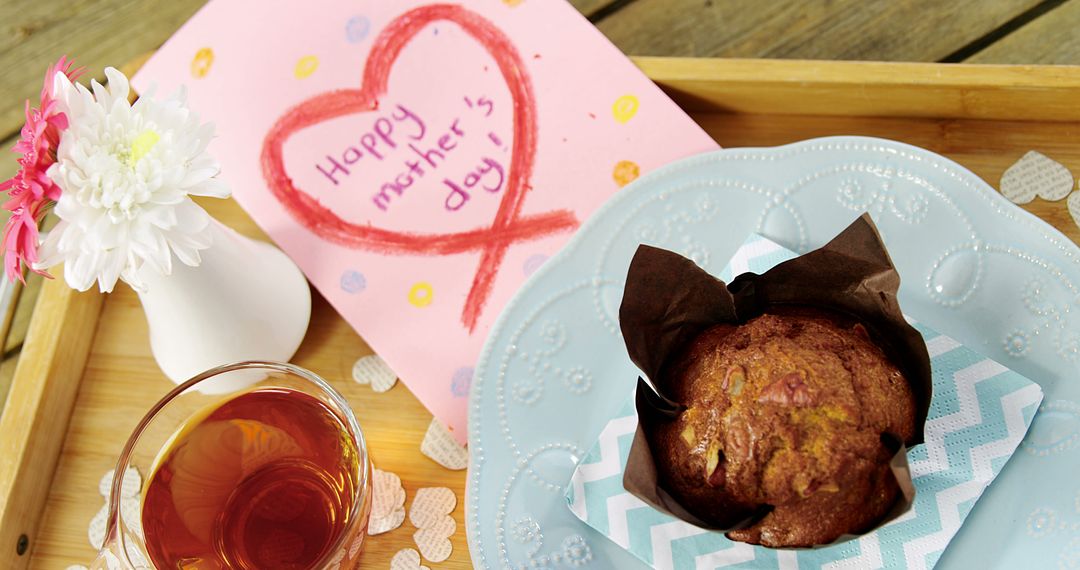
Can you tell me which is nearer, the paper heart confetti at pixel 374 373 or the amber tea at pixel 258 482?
the amber tea at pixel 258 482

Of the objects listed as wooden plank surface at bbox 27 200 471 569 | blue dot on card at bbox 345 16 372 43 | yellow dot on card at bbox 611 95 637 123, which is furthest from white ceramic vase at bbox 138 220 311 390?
yellow dot on card at bbox 611 95 637 123

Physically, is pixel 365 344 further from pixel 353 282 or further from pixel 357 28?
pixel 357 28

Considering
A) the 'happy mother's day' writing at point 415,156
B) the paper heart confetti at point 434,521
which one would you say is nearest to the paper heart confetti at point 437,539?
the paper heart confetti at point 434,521

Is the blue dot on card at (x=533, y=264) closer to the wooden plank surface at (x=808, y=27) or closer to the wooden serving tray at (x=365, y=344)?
the wooden serving tray at (x=365, y=344)

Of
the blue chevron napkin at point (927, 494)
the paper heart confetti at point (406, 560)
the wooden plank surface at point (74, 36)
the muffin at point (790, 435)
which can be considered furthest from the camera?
the wooden plank surface at point (74, 36)

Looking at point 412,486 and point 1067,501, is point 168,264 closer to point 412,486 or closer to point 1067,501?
point 412,486

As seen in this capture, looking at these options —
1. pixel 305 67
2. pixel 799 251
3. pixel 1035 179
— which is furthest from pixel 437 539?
pixel 1035 179
